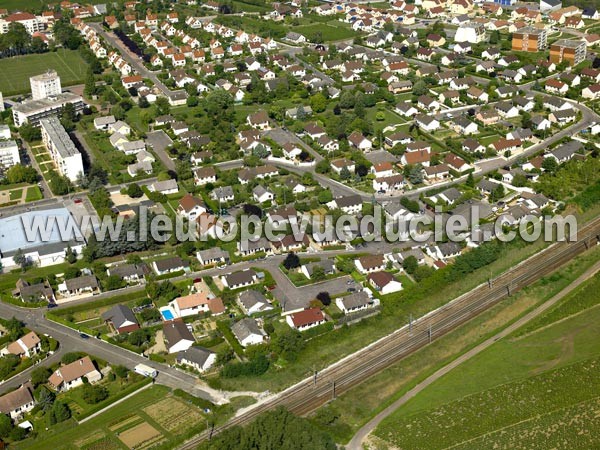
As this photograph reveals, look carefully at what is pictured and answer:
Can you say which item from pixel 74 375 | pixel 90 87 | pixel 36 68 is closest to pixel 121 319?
pixel 74 375

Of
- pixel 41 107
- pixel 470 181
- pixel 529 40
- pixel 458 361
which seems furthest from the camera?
pixel 529 40

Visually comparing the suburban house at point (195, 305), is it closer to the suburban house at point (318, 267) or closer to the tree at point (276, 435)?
the suburban house at point (318, 267)

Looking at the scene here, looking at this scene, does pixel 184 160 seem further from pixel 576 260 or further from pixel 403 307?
pixel 576 260

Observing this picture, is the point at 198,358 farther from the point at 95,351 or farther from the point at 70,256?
the point at 70,256

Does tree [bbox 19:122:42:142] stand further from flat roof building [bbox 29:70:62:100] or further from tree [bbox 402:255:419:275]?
tree [bbox 402:255:419:275]

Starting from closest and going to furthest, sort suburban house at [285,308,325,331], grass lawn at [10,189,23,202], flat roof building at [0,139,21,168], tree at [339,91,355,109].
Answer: suburban house at [285,308,325,331]
grass lawn at [10,189,23,202]
flat roof building at [0,139,21,168]
tree at [339,91,355,109]

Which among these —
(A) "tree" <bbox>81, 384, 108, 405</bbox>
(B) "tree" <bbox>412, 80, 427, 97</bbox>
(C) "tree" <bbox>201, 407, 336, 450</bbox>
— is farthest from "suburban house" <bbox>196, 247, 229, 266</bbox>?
(B) "tree" <bbox>412, 80, 427, 97</bbox>

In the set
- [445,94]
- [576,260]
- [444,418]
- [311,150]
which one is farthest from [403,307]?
[445,94]
